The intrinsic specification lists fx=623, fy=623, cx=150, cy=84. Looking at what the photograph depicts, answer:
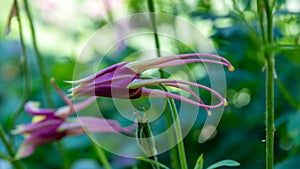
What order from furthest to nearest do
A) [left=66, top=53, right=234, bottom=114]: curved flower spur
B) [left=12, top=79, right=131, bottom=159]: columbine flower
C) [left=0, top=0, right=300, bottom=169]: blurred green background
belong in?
[left=0, top=0, right=300, bottom=169]: blurred green background
[left=12, top=79, right=131, bottom=159]: columbine flower
[left=66, top=53, right=234, bottom=114]: curved flower spur

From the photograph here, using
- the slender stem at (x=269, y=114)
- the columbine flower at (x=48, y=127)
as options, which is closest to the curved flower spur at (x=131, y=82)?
the slender stem at (x=269, y=114)

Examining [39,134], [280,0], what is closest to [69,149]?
[39,134]

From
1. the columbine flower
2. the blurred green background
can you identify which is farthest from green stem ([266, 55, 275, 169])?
the columbine flower

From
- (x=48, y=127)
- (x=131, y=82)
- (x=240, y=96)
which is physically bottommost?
(x=240, y=96)

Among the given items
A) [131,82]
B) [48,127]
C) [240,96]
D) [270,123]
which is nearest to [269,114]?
[270,123]

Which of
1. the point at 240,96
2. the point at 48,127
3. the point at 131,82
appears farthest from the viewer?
the point at 240,96

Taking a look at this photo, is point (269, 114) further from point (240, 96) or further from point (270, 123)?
point (240, 96)

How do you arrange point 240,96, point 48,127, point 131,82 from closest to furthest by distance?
point 131,82 → point 48,127 → point 240,96

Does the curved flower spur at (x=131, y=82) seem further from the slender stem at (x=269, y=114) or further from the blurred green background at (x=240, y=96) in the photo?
the blurred green background at (x=240, y=96)

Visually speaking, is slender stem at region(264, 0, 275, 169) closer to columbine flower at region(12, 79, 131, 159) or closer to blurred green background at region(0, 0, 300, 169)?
blurred green background at region(0, 0, 300, 169)

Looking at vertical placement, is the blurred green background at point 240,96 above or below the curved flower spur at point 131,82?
below

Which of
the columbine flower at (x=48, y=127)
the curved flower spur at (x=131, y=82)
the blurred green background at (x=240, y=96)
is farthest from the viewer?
the blurred green background at (x=240, y=96)

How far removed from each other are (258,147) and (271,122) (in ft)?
2.37

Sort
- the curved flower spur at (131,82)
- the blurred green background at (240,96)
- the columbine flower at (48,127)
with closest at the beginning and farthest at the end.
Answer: the curved flower spur at (131,82) < the columbine flower at (48,127) < the blurred green background at (240,96)
